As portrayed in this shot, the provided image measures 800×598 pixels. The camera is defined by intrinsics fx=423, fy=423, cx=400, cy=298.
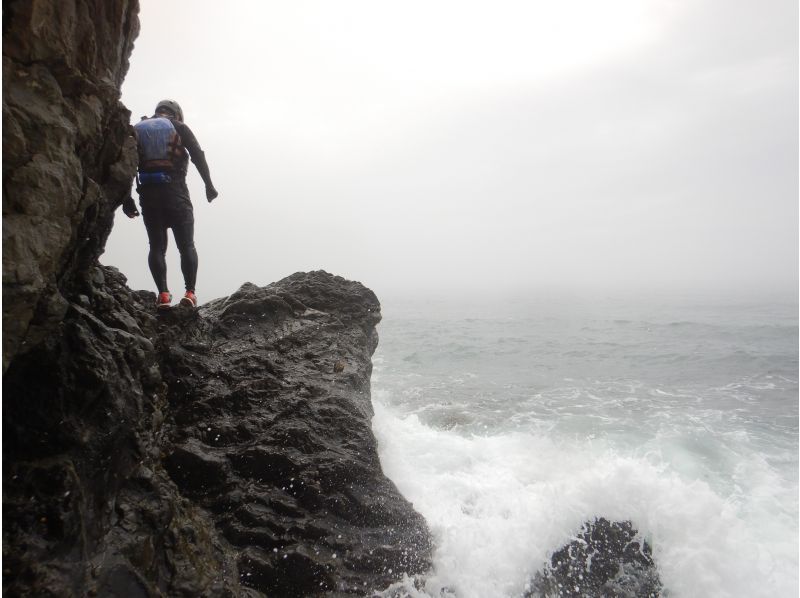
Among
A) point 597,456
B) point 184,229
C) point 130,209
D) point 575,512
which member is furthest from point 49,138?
point 597,456

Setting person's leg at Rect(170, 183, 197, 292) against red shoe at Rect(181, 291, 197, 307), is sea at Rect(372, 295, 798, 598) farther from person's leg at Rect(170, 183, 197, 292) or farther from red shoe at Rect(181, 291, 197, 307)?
person's leg at Rect(170, 183, 197, 292)

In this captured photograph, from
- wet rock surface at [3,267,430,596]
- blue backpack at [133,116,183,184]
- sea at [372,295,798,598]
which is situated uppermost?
blue backpack at [133,116,183,184]

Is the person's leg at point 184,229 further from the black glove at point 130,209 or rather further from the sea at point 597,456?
the sea at point 597,456

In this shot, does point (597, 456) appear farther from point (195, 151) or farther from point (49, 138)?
point (49, 138)

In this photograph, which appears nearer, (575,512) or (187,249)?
(187,249)

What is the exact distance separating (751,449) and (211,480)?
36.8 feet

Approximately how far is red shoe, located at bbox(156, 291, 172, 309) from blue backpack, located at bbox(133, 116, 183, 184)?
1246 mm

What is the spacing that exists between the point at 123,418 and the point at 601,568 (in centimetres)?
545

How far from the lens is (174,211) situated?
473 cm

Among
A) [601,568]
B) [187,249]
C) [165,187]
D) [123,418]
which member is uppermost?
[165,187]

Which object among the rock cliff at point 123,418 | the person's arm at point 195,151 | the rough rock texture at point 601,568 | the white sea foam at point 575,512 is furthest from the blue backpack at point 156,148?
the rough rock texture at point 601,568

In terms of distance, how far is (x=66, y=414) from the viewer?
9.29ft

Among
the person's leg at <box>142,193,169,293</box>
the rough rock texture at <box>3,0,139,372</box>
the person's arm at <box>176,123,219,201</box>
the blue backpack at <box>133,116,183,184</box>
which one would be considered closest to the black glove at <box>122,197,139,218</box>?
the person's leg at <box>142,193,169,293</box>

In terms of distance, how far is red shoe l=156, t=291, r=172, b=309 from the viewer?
4.79 m
